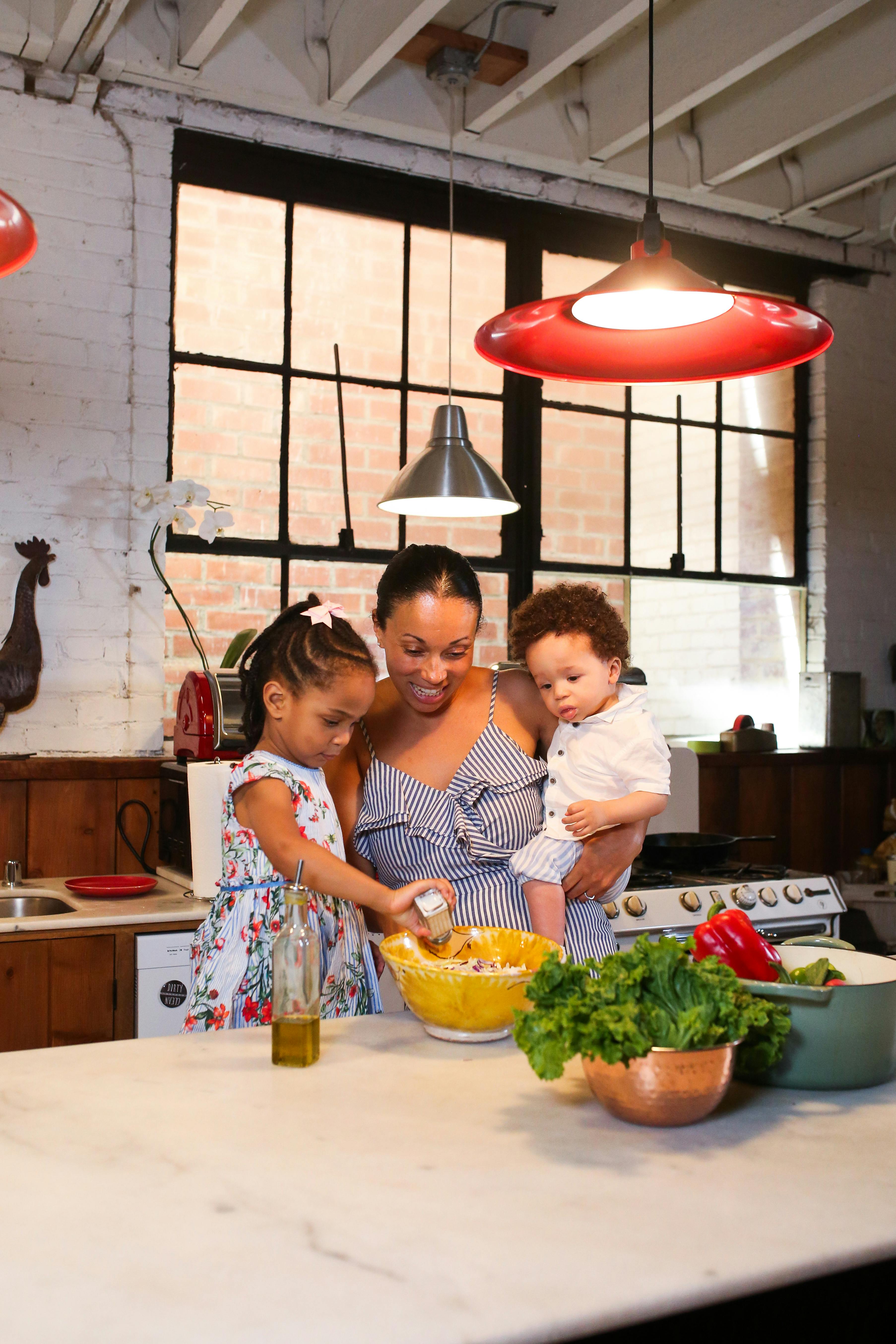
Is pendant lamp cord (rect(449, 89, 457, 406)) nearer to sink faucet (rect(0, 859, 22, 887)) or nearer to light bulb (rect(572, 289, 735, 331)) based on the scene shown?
sink faucet (rect(0, 859, 22, 887))

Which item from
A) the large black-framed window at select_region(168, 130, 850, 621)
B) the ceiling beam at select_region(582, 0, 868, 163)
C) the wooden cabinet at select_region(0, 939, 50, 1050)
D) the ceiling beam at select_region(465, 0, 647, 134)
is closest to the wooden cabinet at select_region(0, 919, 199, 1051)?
the wooden cabinet at select_region(0, 939, 50, 1050)

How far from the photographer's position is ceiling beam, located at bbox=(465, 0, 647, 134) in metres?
3.48

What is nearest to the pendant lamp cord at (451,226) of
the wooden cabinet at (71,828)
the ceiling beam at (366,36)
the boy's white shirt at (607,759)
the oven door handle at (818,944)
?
the ceiling beam at (366,36)

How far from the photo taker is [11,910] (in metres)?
3.25

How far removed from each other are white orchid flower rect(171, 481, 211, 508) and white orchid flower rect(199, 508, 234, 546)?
0.05 m

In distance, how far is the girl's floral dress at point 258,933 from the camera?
193cm

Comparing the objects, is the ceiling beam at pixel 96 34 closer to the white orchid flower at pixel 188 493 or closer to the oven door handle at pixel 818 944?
the white orchid flower at pixel 188 493

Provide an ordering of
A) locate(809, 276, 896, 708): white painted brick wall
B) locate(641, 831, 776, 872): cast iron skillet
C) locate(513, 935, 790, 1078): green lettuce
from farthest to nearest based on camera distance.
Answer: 1. locate(809, 276, 896, 708): white painted brick wall
2. locate(641, 831, 776, 872): cast iron skillet
3. locate(513, 935, 790, 1078): green lettuce

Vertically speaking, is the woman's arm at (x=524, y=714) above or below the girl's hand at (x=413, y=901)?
above

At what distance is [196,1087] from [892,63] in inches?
150

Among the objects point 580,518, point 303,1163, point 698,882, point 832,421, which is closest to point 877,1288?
point 303,1163

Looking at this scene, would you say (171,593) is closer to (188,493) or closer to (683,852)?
(188,493)

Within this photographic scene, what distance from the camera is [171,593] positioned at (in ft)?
11.6

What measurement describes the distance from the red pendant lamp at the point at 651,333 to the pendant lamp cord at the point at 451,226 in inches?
95.8
